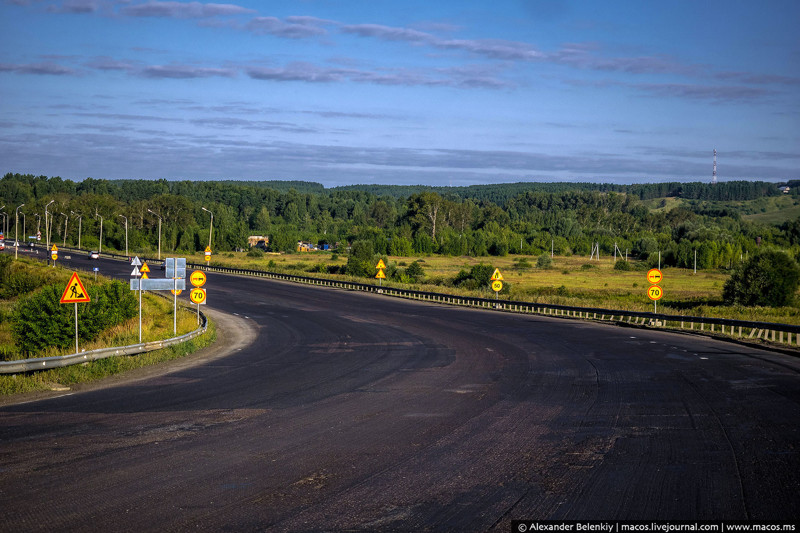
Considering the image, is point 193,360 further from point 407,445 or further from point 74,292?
point 407,445

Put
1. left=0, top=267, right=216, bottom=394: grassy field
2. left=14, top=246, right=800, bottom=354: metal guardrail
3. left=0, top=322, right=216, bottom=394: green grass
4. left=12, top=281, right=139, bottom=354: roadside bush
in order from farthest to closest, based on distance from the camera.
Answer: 1. left=12, top=281, right=139, bottom=354: roadside bush
2. left=14, top=246, right=800, bottom=354: metal guardrail
3. left=0, top=267, right=216, bottom=394: grassy field
4. left=0, top=322, right=216, bottom=394: green grass

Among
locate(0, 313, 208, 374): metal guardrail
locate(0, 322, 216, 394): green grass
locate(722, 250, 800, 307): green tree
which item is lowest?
locate(0, 322, 216, 394): green grass

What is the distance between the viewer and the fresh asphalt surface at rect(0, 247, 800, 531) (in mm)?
7324

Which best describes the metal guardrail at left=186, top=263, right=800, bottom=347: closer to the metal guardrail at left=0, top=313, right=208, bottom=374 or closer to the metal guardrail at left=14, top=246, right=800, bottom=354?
the metal guardrail at left=14, top=246, right=800, bottom=354

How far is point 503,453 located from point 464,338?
56.0 ft

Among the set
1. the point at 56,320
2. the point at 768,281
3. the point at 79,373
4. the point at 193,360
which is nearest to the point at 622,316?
the point at 768,281

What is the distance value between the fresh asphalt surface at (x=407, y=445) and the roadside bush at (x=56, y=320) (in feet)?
41.0

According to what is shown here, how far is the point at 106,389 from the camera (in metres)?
15.4

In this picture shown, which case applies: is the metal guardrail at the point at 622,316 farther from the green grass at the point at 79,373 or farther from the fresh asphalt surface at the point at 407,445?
the green grass at the point at 79,373

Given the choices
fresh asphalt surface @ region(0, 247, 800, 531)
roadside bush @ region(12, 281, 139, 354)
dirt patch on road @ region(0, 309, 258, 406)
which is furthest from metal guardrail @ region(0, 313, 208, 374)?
roadside bush @ region(12, 281, 139, 354)

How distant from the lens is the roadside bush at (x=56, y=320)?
2984 centimetres

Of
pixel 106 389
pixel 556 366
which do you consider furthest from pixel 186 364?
pixel 556 366

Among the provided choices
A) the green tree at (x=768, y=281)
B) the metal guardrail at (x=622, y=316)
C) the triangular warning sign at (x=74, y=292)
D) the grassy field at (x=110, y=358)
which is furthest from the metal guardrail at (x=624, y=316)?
the triangular warning sign at (x=74, y=292)

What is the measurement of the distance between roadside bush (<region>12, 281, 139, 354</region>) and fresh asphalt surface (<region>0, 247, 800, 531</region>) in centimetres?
1250
